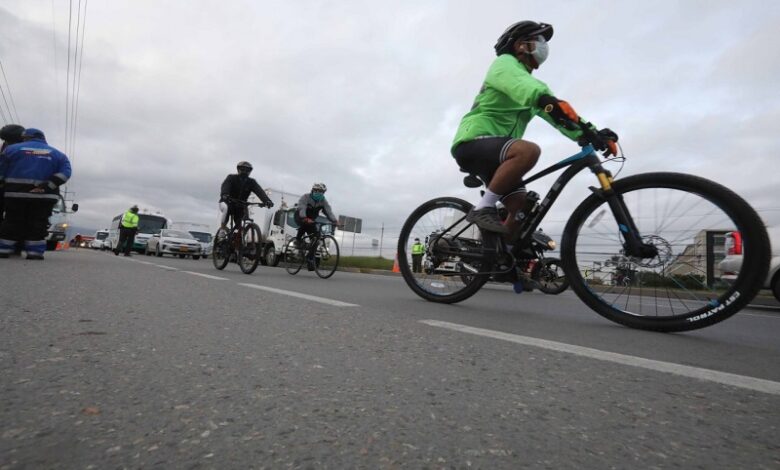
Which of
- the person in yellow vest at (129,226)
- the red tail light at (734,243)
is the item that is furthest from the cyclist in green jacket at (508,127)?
the person in yellow vest at (129,226)

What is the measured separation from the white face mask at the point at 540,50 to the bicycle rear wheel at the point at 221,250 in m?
6.03

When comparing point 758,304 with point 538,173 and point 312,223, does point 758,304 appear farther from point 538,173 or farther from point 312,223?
point 312,223

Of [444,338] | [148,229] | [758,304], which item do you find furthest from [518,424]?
[148,229]

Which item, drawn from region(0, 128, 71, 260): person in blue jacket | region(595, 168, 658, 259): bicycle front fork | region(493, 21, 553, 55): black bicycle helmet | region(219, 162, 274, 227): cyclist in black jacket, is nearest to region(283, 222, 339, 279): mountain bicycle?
region(219, 162, 274, 227): cyclist in black jacket

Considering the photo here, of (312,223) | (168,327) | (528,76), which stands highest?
(528,76)

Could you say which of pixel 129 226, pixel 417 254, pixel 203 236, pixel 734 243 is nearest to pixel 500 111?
pixel 417 254

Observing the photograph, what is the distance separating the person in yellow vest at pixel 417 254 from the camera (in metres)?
3.94

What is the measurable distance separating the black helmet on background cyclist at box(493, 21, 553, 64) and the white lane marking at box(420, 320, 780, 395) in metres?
2.20

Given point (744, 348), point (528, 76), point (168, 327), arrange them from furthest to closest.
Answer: point (528, 76)
point (744, 348)
point (168, 327)

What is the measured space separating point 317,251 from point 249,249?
57.1 inches

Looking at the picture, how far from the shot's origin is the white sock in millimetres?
3205

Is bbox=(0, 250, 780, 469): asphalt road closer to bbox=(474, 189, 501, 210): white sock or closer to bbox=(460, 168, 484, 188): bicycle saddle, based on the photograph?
bbox=(474, 189, 501, 210): white sock

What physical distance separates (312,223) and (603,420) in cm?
769

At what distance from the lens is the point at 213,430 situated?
0.79 meters
